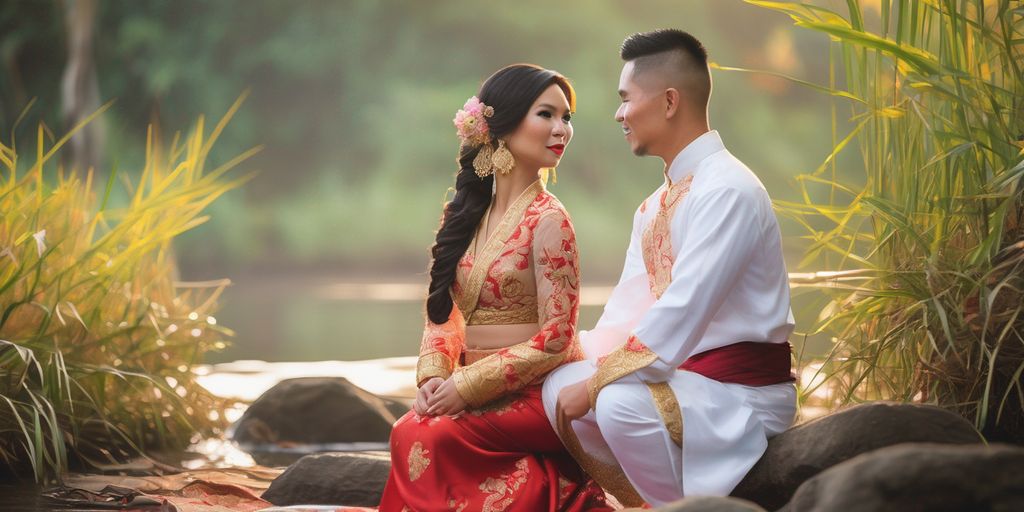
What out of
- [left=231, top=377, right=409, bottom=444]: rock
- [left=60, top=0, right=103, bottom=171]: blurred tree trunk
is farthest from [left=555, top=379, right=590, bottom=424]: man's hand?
[left=60, top=0, right=103, bottom=171]: blurred tree trunk

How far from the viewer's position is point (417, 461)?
2432 mm

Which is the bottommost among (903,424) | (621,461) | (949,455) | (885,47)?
(621,461)

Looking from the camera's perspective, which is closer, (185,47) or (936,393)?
(936,393)

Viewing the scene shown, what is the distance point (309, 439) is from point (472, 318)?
6.13 ft

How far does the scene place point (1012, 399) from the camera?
8.33 feet

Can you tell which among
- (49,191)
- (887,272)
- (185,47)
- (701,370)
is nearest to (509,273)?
(701,370)

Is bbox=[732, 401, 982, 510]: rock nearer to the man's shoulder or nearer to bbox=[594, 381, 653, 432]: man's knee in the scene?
bbox=[594, 381, 653, 432]: man's knee

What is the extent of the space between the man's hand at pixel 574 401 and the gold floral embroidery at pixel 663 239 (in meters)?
0.28

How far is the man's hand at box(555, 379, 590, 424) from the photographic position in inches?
88.5

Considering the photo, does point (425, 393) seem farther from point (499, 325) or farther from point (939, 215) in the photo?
point (939, 215)

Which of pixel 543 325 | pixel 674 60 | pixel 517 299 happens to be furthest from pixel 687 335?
pixel 674 60

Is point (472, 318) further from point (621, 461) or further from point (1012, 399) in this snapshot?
point (1012, 399)

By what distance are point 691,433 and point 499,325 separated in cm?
57

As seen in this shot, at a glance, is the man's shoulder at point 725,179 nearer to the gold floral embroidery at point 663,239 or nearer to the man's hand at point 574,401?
the gold floral embroidery at point 663,239
